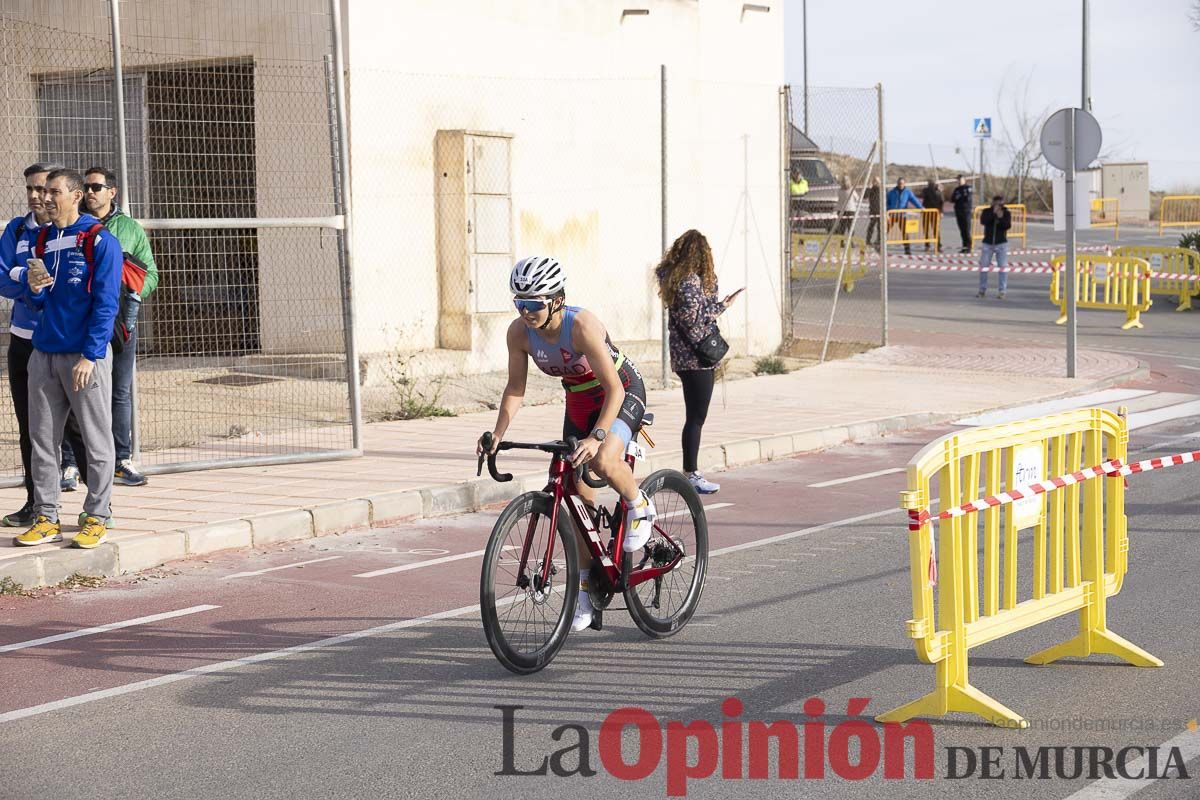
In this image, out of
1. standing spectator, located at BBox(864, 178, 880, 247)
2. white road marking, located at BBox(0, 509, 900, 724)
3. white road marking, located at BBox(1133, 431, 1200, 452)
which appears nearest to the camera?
white road marking, located at BBox(0, 509, 900, 724)

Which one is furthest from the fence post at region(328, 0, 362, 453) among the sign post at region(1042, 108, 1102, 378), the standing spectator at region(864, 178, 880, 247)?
the standing spectator at region(864, 178, 880, 247)

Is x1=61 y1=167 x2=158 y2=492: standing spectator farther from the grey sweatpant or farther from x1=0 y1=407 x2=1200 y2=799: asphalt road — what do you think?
x1=0 y1=407 x2=1200 y2=799: asphalt road

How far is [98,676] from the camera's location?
20.3 feet

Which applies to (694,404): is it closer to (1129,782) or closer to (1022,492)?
(1022,492)

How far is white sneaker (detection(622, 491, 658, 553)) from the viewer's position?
6.57m

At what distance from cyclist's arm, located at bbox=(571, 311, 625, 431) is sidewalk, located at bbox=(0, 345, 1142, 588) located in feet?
11.1

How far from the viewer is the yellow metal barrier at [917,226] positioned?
38.7 m

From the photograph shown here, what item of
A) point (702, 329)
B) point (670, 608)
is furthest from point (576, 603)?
point (702, 329)

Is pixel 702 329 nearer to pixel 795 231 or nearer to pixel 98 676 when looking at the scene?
pixel 98 676

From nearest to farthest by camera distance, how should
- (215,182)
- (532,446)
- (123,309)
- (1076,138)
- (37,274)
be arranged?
1. (532,446)
2. (37,274)
3. (123,309)
4. (215,182)
5. (1076,138)

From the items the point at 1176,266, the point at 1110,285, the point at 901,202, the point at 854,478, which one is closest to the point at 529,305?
the point at 854,478

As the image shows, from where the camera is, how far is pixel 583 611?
6.57 metres

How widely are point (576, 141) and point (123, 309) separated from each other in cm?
819

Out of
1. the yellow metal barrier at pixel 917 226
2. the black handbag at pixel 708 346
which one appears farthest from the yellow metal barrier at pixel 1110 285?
the black handbag at pixel 708 346
